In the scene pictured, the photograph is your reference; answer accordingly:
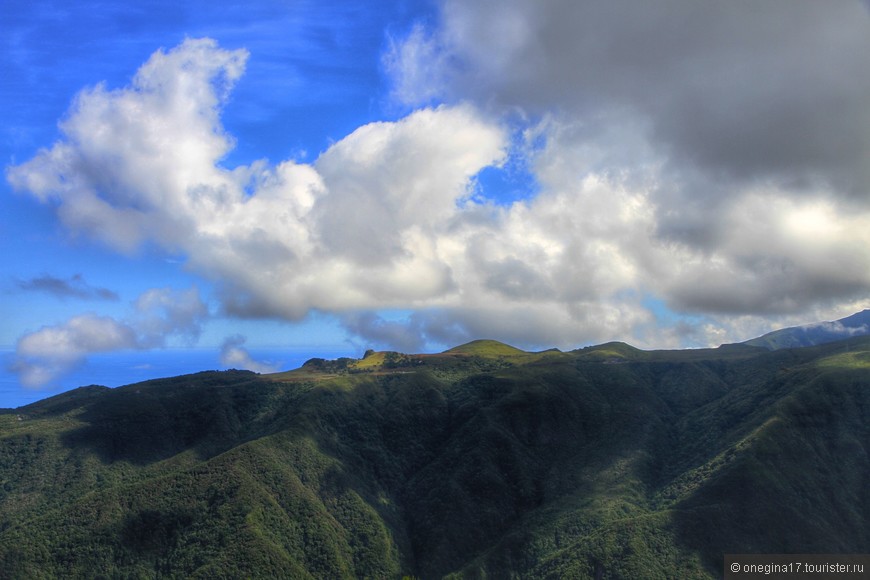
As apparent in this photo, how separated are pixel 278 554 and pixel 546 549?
75.3 metres

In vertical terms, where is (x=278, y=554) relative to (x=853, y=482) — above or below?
above

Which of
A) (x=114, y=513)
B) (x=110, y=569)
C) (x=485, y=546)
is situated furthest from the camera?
(x=485, y=546)

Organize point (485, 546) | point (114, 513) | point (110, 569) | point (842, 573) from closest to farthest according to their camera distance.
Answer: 1. point (842, 573)
2. point (110, 569)
3. point (114, 513)
4. point (485, 546)

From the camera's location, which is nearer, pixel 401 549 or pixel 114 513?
pixel 114 513

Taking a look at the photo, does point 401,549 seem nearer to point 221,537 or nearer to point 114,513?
point 221,537

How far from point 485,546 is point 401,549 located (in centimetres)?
2610

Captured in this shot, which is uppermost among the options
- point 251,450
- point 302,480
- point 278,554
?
point 251,450

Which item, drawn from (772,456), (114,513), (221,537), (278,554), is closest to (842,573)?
(772,456)

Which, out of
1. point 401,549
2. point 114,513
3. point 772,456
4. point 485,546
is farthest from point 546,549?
point 114,513

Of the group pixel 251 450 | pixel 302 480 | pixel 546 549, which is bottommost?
pixel 546 549

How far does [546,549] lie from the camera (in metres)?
178

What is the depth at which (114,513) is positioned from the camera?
173 m

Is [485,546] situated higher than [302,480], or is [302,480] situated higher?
[302,480]

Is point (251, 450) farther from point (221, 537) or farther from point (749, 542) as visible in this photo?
point (749, 542)
